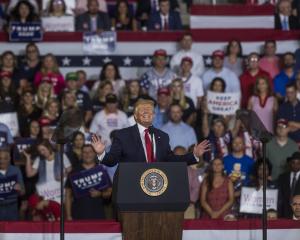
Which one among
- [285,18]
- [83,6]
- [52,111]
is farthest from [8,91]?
[285,18]

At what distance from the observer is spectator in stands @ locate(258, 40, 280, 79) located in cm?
1694

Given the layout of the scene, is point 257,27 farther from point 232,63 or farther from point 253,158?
point 253,158

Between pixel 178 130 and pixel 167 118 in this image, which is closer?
pixel 178 130

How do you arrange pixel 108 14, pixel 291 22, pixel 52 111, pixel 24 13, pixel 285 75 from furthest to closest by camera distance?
pixel 108 14, pixel 291 22, pixel 24 13, pixel 285 75, pixel 52 111

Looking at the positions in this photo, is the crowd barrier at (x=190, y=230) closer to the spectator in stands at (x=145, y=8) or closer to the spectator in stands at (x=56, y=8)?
the spectator in stands at (x=56, y=8)

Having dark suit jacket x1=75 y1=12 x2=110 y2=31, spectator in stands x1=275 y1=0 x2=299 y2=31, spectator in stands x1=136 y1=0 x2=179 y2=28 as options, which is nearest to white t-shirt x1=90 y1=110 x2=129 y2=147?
dark suit jacket x1=75 y1=12 x2=110 y2=31

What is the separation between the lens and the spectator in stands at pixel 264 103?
15.6 metres

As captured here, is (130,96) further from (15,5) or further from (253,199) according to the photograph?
(15,5)

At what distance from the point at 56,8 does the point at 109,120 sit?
2862 millimetres

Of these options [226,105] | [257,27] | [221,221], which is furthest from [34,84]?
[221,221]

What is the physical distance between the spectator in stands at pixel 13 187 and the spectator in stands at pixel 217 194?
7.09 ft

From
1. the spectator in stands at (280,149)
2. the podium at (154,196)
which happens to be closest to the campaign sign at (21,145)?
the spectator in stands at (280,149)

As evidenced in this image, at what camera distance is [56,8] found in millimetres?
17375

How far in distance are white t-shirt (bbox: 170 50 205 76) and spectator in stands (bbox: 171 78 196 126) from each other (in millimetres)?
988
